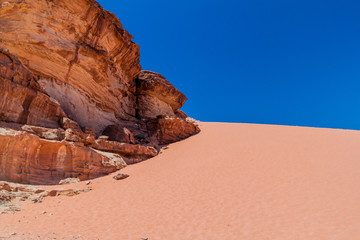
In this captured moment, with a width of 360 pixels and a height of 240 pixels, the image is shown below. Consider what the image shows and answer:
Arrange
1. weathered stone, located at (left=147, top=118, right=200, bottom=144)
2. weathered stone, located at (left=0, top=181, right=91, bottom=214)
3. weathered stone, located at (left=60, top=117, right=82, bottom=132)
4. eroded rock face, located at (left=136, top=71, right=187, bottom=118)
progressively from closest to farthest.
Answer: weathered stone, located at (left=0, top=181, right=91, bottom=214) → weathered stone, located at (left=60, top=117, right=82, bottom=132) → weathered stone, located at (left=147, top=118, right=200, bottom=144) → eroded rock face, located at (left=136, top=71, right=187, bottom=118)

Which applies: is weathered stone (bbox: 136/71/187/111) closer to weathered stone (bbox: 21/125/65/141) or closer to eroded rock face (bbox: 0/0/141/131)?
eroded rock face (bbox: 0/0/141/131)

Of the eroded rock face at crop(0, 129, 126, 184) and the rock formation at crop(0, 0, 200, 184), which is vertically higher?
the rock formation at crop(0, 0, 200, 184)

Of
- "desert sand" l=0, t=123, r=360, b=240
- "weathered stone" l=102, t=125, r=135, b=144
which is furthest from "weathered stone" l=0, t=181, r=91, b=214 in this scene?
"weathered stone" l=102, t=125, r=135, b=144

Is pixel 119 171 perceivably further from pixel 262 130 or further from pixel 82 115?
pixel 262 130

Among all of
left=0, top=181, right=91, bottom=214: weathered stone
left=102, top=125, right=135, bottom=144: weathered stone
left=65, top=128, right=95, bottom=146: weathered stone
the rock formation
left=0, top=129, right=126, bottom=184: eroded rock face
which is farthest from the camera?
left=102, top=125, right=135, bottom=144: weathered stone

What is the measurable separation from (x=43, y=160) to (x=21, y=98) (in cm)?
290

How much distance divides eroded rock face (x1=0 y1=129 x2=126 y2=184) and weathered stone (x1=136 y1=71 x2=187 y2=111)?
9911 mm

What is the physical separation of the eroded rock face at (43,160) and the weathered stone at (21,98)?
1.38m

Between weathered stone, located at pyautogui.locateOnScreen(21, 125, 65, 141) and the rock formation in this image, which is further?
weathered stone, located at pyautogui.locateOnScreen(21, 125, 65, 141)

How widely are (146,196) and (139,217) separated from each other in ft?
6.49

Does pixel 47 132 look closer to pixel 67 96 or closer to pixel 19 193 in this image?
pixel 19 193

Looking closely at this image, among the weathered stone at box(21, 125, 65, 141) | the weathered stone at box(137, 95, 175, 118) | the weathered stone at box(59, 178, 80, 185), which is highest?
the weathered stone at box(137, 95, 175, 118)

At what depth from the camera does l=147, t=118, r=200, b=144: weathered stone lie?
1725cm

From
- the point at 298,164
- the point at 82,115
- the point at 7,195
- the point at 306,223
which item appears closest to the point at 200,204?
the point at 306,223
